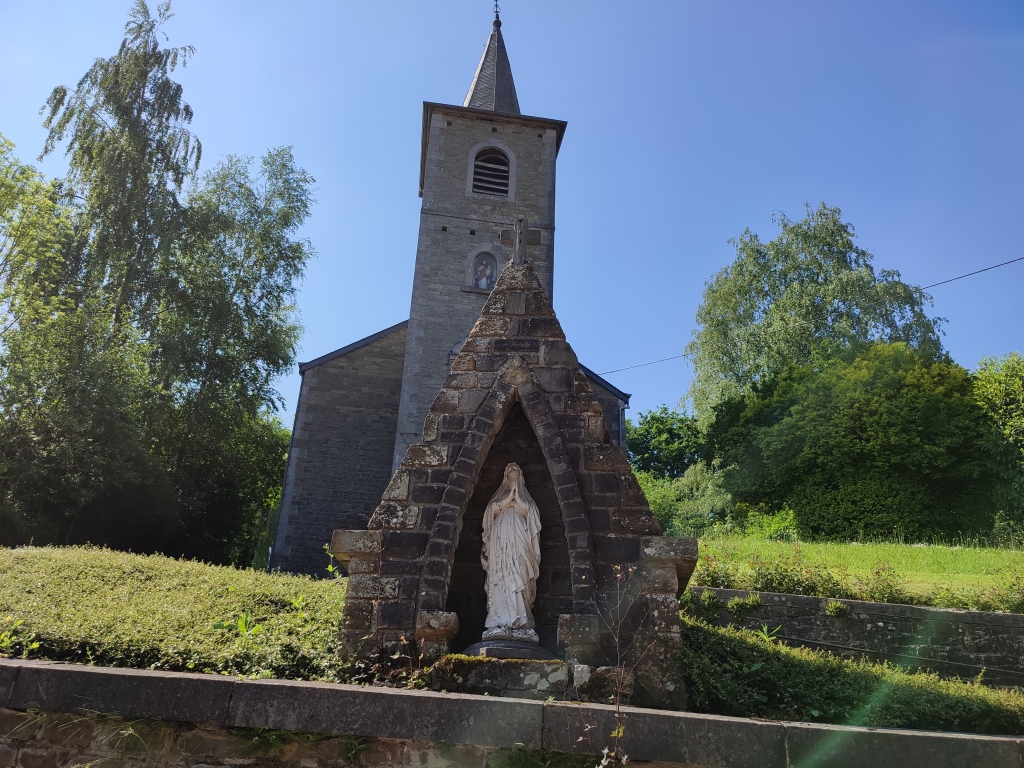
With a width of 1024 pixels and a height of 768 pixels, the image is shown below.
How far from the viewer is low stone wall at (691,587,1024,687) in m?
7.99

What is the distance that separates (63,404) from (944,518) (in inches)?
775

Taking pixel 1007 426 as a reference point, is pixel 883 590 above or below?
below

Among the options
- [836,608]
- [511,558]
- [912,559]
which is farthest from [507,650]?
[912,559]

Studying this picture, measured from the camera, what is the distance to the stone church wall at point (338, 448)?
1809 centimetres

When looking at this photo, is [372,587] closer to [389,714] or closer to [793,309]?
[389,714]

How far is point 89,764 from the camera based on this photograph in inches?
161

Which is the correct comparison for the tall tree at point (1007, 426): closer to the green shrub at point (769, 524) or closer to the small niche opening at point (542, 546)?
the green shrub at point (769, 524)

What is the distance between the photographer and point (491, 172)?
21.6m

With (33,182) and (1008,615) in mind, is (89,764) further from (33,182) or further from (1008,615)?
(33,182)

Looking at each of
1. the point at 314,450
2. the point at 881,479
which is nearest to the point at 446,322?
the point at 314,450

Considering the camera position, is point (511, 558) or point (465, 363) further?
point (465, 363)

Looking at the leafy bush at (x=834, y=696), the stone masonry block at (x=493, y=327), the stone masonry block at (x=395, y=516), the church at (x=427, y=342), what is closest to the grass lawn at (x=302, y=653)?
the leafy bush at (x=834, y=696)

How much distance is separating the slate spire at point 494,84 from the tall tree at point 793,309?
378 inches

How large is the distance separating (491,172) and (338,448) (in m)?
8.97
